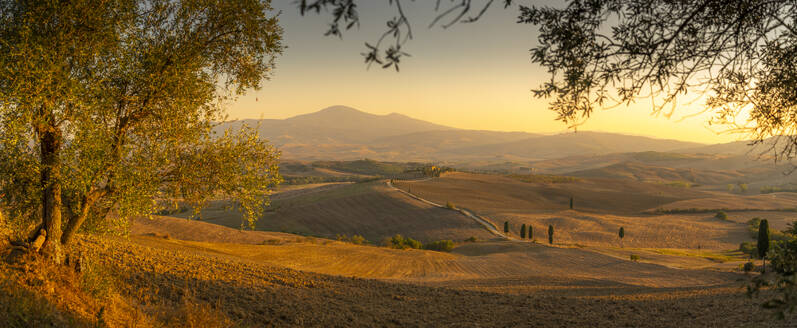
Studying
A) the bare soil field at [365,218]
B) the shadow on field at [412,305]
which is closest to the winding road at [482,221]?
the bare soil field at [365,218]

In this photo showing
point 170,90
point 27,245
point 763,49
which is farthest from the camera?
point 170,90

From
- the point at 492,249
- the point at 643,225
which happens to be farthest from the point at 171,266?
the point at 643,225

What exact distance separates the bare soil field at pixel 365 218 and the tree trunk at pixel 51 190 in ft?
144

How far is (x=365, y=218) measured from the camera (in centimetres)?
6141

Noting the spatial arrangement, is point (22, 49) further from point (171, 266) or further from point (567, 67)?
point (567, 67)

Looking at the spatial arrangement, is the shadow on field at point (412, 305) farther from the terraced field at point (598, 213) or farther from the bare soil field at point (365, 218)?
the terraced field at point (598, 213)

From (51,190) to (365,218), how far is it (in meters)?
52.7

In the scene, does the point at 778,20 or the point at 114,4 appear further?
the point at 114,4

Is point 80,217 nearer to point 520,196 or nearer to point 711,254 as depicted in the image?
point 711,254

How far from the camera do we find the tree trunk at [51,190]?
867 centimetres

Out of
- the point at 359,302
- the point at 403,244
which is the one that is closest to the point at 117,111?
the point at 359,302

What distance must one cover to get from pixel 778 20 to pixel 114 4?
1322cm

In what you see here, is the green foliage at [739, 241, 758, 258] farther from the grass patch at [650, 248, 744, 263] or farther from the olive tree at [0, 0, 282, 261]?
the olive tree at [0, 0, 282, 261]

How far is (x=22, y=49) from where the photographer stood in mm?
7777
